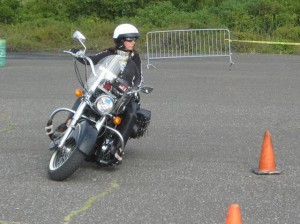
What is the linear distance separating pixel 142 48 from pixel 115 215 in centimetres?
2000

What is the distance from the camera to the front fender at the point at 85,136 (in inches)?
319

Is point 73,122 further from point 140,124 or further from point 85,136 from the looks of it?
point 140,124

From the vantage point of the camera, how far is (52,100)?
47.4ft

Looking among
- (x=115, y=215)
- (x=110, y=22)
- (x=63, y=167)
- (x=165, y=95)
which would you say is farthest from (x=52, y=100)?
(x=110, y=22)

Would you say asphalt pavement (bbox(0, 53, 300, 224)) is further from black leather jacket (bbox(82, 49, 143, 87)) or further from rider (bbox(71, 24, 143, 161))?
black leather jacket (bbox(82, 49, 143, 87))

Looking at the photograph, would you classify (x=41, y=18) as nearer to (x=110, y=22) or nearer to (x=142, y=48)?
(x=110, y=22)

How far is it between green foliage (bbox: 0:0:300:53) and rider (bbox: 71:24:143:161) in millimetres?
17650

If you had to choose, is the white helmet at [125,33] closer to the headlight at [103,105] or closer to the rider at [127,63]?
the rider at [127,63]

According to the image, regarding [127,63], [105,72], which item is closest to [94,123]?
[105,72]

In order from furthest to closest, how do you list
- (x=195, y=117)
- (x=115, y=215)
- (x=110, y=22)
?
(x=110, y=22)
(x=195, y=117)
(x=115, y=215)

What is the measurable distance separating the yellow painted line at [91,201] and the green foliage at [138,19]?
1894cm

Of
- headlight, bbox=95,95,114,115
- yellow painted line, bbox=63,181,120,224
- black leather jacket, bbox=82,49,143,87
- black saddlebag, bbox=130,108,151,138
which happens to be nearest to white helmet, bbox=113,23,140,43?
black leather jacket, bbox=82,49,143,87

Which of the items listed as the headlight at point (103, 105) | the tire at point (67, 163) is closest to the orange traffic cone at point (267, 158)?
the headlight at point (103, 105)

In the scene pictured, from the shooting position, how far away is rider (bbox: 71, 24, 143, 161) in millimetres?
8883
